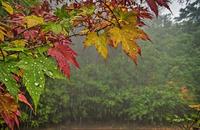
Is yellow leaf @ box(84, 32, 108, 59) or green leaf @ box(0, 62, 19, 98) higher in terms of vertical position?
yellow leaf @ box(84, 32, 108, 59)

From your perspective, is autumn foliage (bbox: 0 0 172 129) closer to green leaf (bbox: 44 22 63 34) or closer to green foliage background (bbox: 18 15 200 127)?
green leaf (bbox: 44 22 63 34)

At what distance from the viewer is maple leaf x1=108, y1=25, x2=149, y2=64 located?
1103 millimetres

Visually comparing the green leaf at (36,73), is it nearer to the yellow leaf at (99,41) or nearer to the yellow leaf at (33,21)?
the yellow leaf at (99,41)

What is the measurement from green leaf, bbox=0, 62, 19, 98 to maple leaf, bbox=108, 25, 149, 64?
388 mm

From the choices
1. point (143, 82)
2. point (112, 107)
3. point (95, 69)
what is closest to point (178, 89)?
point (143, 82)

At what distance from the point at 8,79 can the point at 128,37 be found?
18.0 inches

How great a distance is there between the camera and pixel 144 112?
35.9ft

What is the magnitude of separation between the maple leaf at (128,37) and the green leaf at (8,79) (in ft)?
1.27

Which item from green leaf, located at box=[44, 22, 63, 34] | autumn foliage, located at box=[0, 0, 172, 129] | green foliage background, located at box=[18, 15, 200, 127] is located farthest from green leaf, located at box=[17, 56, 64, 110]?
green foliage background, located at box=[18, 15, 200, 127]

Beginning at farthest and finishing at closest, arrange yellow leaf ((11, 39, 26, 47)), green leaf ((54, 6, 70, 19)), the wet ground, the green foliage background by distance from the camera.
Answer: the green foliage background
the wet ground
yellow leaf ((11, 39, 26, 47))
green leaf ((54, 6, 70, 19))

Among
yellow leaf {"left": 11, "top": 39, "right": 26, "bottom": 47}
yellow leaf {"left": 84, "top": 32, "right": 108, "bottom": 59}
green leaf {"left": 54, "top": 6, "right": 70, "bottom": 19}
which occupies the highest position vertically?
green leaf {"left": 54, "top": 6, "right": 70, "bottom": 19}

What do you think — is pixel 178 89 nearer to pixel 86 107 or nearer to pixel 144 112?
pixel 144 112

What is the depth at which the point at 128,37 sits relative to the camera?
1.13 meters

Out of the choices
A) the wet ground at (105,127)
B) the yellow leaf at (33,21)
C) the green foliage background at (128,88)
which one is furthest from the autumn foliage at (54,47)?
the wet ground at (105,127)
